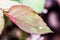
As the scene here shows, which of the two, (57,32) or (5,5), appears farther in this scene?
(57,32)

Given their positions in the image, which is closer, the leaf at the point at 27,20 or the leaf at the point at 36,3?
the leaf at the point at 27,20

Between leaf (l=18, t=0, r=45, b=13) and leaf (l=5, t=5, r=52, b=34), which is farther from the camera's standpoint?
leaf (l=18, t=0, r=45, b=13)

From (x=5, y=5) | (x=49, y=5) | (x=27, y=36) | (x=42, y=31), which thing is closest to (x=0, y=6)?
(x=5, y=5)

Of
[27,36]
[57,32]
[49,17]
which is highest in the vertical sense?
[27,36]

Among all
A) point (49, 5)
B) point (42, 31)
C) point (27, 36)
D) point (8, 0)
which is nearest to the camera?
point (42, 31)

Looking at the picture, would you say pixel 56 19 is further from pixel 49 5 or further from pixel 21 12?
pixel 21 12

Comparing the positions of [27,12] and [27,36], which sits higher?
[27,12]

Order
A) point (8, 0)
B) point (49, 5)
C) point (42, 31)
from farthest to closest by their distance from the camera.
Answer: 1. point (49, 5)
2. point (8, 0)
3. point (42, 31)

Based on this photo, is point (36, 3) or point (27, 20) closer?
point (27, 20)
